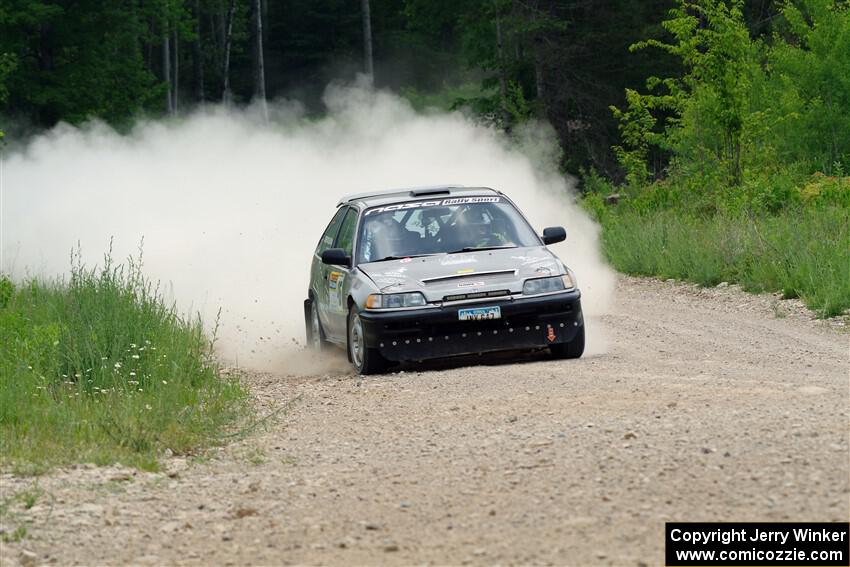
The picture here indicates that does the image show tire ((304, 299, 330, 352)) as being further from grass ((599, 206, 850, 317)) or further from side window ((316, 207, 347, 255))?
grass ((599, 206, 850, 317))

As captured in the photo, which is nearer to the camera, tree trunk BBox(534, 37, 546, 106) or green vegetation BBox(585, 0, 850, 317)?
green vegetation BBox(585, 0, 850, 317)

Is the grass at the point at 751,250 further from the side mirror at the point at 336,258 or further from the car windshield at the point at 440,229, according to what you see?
the side mirror at the point at 336,258

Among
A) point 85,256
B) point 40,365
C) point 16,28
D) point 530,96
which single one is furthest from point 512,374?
point 16,28

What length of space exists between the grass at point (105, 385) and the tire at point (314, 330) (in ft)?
4.14

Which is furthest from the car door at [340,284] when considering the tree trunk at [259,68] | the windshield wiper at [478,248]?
the tree trunk at [259,68]

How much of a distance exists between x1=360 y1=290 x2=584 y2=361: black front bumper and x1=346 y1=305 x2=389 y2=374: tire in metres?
0.11

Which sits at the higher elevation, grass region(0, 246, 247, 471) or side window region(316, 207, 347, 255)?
Answer: side window region(316, 207, 347, 255)

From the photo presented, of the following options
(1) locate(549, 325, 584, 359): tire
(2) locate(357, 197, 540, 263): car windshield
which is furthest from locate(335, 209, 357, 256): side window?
(1) locate(549, 325, 584, 359): tire

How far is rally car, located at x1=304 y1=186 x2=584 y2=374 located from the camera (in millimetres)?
12820

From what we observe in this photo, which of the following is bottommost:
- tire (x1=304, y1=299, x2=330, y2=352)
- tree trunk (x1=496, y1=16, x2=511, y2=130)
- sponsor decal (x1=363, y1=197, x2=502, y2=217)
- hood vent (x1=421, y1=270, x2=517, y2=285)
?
tire (x1=304, y1=299, x2=330, y2=352)

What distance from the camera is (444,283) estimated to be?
13.0 meters

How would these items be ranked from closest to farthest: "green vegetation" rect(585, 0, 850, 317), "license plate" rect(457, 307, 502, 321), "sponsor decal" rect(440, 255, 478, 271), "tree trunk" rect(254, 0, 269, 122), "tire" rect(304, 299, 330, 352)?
"license plate" rect(457, 307, 502, 321) → "sponsor decal" rect(440, 255, 478, 271) → "tire" rect(304, 299, 330, 352) → "green vegetation" rect(585, 0, 850, 317) → "tree trunk" rect(254, 0, 269, 122)

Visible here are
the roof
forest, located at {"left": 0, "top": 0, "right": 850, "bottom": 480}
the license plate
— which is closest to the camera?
forest, located at {"left": 0, "top": 0, "right": 850, "bottom": 480}

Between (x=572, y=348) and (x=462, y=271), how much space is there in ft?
3.99
